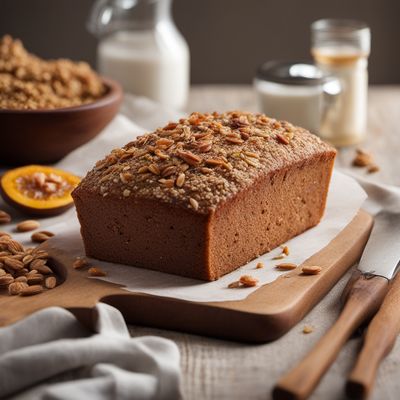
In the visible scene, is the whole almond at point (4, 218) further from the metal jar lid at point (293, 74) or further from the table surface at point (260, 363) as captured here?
the metal jar lid at point (293, 74)

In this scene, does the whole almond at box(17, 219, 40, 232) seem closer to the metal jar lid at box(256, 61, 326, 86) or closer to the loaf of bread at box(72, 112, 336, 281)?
the loaf of bread at box(72, 112, 336, 281)

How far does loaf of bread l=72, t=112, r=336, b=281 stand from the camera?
2.19 metres

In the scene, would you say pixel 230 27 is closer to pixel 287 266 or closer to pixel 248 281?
pixel 287 266

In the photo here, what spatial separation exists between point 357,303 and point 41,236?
109 cm

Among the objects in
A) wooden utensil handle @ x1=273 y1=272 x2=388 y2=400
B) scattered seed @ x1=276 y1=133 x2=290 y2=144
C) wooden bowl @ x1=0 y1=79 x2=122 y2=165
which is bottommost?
wooden utensil handle @ x1=273 y1=272 x2=388 y2=400

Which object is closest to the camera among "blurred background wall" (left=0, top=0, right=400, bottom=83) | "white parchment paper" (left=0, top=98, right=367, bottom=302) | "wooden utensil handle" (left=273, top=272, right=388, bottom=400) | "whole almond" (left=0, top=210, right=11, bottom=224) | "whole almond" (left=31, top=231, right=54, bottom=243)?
"wooden utensil handle" (left=273, top=272, right=388, bottom=400)

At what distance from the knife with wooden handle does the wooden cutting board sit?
0.13 metres

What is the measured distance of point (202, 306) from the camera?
6.62ft

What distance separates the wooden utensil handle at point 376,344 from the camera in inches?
66.0

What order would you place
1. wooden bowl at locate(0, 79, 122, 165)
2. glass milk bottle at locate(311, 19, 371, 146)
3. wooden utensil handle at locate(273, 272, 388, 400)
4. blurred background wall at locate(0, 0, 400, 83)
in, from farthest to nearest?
blurred background wall at locate(0, 0, 400, 83)
glass milk bottle at locate(311, 19, 371, 146)
wooden bowl at locate(0, 79, 122, 165)
wooden utensil handle at locate(273, 272, 388, 400)

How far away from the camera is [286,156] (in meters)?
2.41

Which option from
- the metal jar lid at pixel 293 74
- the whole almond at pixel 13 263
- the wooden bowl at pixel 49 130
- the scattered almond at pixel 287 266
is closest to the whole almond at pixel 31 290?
the whole almond at pixel 13 263

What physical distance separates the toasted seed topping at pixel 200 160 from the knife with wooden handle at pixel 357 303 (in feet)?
1.10

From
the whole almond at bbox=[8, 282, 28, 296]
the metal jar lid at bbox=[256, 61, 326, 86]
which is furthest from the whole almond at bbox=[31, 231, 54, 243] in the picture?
the metal jar lid at bbox=[256, 61, 326, 86]
